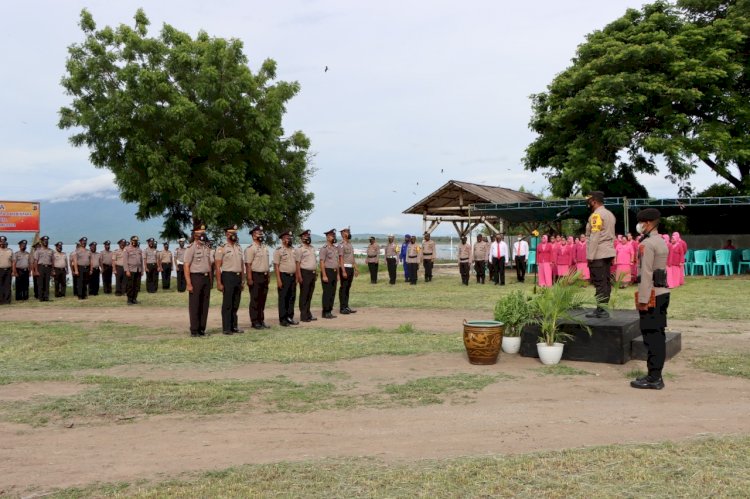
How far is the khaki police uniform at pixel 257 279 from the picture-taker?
11211 mm

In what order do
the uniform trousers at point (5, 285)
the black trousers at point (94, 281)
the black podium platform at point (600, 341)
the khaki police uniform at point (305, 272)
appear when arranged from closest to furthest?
1. the black podium platform at point (600, 341)
2. the khaki police uniform at point (305, 272)
3. the uniform trousers at point (5, 285)
4. the black trousers at point (94, 281)

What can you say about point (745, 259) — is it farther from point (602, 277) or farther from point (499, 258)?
point (602, 277)

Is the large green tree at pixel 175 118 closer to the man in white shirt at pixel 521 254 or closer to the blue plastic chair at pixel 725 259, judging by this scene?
the man in white shirt at pixel 521 254

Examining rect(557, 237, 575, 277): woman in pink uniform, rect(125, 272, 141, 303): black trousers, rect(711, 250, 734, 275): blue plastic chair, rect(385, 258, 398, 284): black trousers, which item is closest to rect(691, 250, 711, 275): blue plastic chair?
rect(711, 250, 734, 275): blue plastic chair

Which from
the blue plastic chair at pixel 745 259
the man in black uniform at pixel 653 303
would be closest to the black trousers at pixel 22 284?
the man in black uniform at pixel 653 303

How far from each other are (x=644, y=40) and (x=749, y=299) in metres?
13.5

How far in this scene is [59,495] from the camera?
3832mm

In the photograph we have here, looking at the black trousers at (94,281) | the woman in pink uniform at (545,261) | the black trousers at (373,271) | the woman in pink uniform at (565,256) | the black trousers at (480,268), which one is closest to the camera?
the woman in pink uniform at (565,256)

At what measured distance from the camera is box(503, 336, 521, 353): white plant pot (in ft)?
27.1

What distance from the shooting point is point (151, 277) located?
70.8 feet

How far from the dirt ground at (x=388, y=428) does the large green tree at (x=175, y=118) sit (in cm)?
1596

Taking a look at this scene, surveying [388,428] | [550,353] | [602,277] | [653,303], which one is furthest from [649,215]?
[388,428]

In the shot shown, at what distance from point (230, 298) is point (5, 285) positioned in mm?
10500

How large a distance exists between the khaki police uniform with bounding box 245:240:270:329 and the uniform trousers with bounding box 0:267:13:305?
10143 mm
